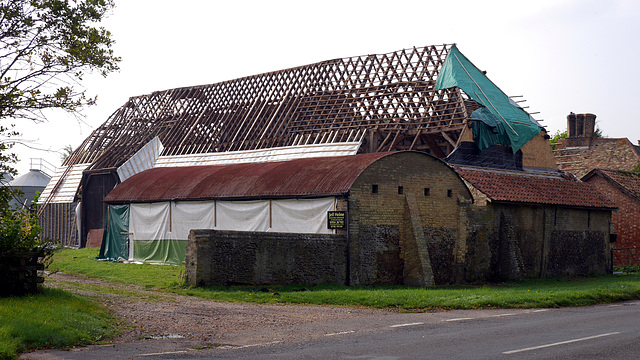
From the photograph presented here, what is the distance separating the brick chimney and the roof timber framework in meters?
18.3

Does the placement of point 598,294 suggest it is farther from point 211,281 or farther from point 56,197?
point 56,197

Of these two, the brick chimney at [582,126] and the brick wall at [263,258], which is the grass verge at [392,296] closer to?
the brick wall at [263,258]

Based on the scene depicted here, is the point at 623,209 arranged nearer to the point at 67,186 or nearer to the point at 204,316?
the point at 204,316

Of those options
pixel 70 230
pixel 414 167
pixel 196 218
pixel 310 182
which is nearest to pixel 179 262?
pixel 196 218

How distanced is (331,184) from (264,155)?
12803 millimetres

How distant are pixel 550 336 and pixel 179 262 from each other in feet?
62.7

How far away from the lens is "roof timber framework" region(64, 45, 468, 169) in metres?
32.4

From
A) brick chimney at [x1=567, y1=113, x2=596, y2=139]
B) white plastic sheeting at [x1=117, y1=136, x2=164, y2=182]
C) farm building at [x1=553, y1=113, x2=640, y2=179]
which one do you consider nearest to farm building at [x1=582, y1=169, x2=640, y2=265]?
farm building at [x1=553, y1=113, x2=640, y2=179]

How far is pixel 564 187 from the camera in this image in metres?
32.8

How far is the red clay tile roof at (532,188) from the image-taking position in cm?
2828

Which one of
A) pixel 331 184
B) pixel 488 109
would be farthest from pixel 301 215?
pixel 488 109

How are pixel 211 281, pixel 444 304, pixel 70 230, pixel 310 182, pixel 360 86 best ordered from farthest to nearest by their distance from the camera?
pixel 70 230
pixel 360 86
pixel 310 182
pixel 211 281
pixel 444 304

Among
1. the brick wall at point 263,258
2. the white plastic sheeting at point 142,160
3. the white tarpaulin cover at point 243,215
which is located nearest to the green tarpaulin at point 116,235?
the white tarpaulin cover at point 243,215

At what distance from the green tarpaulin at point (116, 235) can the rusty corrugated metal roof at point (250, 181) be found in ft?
1.96
